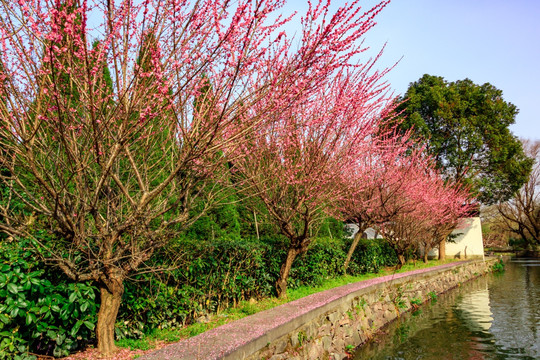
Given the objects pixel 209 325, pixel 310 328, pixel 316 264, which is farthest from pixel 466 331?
pixel 209 325

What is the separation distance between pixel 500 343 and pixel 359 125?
5.11m

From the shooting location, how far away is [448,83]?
84.2 feet

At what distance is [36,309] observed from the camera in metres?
3.72

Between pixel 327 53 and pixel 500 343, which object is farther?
pixel 500 343

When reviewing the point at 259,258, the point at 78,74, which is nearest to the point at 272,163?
the point at 259,258

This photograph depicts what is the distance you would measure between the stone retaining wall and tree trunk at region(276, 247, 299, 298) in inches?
25.1

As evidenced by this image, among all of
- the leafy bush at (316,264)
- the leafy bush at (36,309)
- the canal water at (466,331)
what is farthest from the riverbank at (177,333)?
the canal water at (466,331)

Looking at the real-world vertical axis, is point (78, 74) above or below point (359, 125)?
below

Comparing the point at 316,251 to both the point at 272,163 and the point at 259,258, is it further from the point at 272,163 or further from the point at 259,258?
the point at 272,163

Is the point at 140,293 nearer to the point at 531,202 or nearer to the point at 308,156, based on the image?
the point at 308,156

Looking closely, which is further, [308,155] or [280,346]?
[308,155]

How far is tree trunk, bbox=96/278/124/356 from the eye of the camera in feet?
13.6

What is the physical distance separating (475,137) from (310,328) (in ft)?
71.5

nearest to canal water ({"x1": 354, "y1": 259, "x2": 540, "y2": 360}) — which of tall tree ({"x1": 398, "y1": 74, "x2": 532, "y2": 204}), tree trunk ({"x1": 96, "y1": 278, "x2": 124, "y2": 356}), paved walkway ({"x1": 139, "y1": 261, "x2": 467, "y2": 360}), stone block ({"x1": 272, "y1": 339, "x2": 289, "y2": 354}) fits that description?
paved walkway ({"x1": 139, "y1": 261, "x2": 467, "y2": 360})
